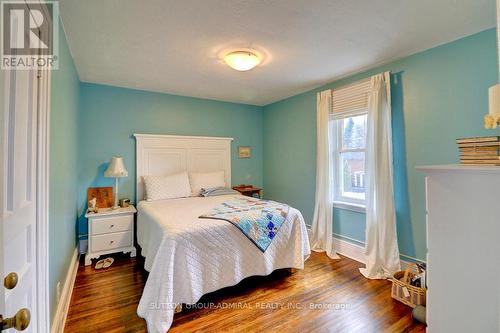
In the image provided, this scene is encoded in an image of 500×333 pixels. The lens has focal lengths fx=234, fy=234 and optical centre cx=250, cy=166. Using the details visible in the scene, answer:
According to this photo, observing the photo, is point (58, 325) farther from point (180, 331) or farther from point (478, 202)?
point (478, 202)

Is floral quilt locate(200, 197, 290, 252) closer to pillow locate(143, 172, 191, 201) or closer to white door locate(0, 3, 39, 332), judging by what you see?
pillow locate(143, 172, 191, 201)

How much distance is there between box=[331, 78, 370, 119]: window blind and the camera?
2.88m

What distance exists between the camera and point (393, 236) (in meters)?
2.55

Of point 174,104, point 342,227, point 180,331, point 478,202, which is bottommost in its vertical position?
point 180,331

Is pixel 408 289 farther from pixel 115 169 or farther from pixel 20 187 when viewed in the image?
pixel 115 169

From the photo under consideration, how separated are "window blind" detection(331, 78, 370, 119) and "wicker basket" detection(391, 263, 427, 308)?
1841 millimetres

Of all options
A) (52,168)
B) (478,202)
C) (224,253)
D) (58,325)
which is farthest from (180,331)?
(478,202)

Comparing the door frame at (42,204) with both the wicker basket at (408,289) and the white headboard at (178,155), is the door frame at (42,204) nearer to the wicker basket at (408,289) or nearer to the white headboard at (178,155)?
the white headboard at (178,155)

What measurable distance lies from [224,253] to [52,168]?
4.79 ft

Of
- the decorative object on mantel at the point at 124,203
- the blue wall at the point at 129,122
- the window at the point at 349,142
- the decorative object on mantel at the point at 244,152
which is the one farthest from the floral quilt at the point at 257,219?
the decorative object on mantel at the point at 244,152

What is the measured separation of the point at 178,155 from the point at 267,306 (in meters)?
2.67

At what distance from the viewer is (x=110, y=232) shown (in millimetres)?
3008

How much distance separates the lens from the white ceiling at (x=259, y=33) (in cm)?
169

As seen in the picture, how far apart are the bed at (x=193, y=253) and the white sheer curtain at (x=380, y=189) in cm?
78
